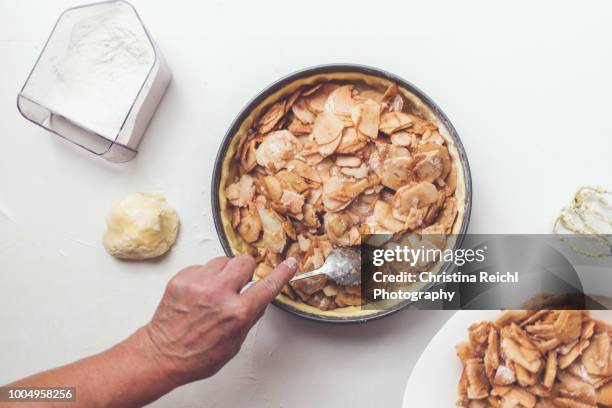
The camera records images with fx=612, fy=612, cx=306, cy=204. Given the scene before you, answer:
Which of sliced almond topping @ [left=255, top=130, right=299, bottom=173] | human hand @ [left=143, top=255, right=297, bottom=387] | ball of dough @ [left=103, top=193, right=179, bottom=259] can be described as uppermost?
sliced almond topping @ [left=255, top=130, right=299, bottom=173]

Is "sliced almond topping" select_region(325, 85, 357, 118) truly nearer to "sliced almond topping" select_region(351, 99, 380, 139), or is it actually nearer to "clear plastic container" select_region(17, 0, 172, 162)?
"sliced almond topping" select_region(351, 99, 380, 139)

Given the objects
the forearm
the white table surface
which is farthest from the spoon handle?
the forearm

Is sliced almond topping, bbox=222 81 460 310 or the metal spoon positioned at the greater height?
sliced almond topping, bbox=222 81 460 310

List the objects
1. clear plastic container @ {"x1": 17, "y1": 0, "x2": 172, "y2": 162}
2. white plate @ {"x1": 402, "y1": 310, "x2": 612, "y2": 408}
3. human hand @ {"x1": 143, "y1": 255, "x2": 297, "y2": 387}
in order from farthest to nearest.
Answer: clear plastic container @ {"x1": 17, "y1": 0, "x2": 172, "y2": 162} < white plate @ {"x1": 402, "y1": 310, "x2": 612, "y2": 408} < human hand @ {"x1": 143, "y1": 255, "x2": 297, "y2": 387}

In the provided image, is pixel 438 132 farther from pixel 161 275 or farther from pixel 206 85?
pixel 161 275

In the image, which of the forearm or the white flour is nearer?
the forearm

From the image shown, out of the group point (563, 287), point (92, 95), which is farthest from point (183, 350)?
point (563, 287)

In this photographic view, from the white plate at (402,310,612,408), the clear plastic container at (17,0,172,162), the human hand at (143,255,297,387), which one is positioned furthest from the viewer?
the clear plastic container at (17,0,172,162)
